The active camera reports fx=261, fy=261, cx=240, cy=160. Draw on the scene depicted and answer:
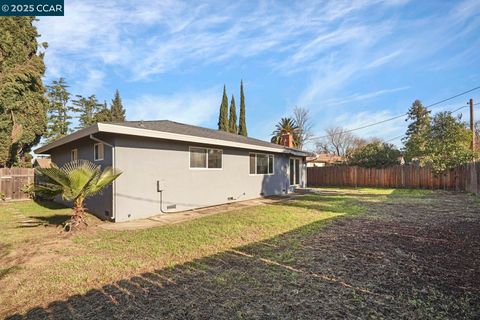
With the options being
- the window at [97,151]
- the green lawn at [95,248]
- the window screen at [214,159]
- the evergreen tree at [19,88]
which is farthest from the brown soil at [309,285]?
the evergreen tree at [19,88]

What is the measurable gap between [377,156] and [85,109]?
3149 centimetres

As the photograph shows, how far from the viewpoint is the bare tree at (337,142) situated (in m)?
45.5

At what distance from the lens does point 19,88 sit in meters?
14.7

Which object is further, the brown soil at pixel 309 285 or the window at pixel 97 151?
the window at pixel 97 151

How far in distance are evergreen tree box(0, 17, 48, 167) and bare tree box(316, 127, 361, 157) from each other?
4066cm

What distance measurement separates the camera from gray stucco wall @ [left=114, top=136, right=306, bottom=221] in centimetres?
765

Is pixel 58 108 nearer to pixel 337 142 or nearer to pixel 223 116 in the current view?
pixel 223 116

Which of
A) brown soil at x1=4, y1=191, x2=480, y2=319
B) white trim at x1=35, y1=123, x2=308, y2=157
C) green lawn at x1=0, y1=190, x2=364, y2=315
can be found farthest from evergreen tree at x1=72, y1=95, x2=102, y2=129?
brown soil at x1=4, y1=191, x2=480, y2=319

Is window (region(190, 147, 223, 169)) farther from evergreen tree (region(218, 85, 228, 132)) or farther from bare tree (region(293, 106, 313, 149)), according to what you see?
bare tree (region(293, 106, 313, 149))

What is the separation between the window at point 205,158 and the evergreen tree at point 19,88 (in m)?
11.8

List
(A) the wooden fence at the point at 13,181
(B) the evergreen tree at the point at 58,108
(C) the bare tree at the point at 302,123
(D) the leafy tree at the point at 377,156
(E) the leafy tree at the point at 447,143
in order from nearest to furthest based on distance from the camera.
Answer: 1. (A) the wooden fence at the point at 13,181
2. (E) the leafy tree at the point at 447,143
3. (D) the leafy tree at the point at 377,156
4. (B) the evergreen tree at the point at 58,108
5. (C) the bare tree at the point at 302,123

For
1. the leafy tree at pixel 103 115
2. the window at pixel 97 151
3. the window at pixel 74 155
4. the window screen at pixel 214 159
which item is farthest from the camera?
the leafy tree at pixel 103 115

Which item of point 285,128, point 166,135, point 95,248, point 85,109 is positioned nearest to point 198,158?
point 166,135

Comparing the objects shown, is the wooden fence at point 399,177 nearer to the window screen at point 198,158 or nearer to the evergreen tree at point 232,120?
the window screen at point 198,158
